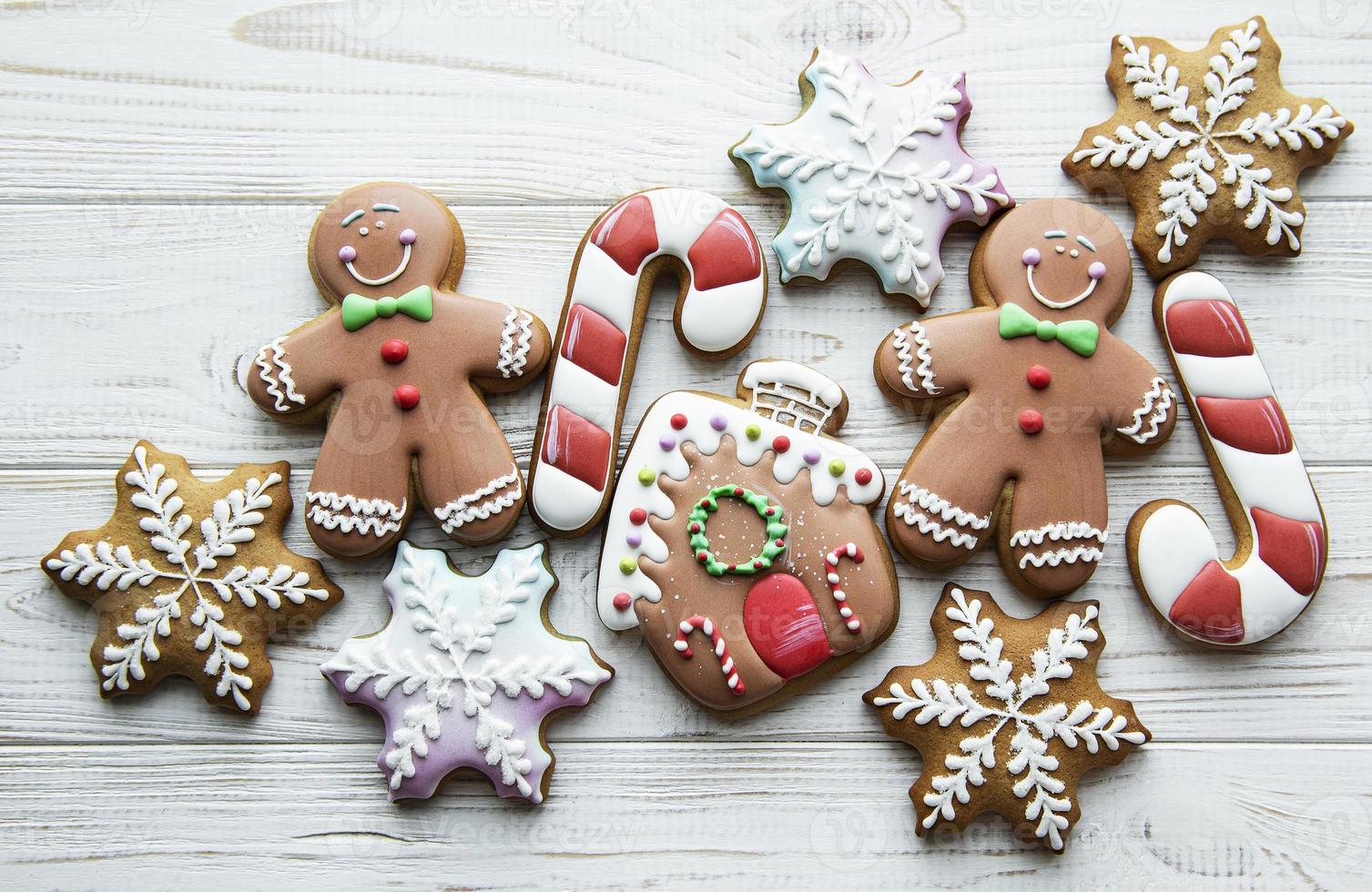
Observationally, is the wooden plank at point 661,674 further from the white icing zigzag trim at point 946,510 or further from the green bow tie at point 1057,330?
the green bow tie at point 1057,330

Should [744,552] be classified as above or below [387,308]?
below

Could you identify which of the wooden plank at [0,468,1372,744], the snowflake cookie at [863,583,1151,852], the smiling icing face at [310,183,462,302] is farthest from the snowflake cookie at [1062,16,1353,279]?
the smiling icing face at [310,183,462,302]

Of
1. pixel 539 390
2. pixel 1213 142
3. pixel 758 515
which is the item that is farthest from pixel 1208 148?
pixel 539 390

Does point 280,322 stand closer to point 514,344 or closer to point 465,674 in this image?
point 514,344

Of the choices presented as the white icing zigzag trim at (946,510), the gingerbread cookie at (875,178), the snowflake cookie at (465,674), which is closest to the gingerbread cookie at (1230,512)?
the white icing zigzag trim at (946,510)

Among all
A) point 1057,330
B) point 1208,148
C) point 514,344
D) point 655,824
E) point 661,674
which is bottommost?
point 655,824

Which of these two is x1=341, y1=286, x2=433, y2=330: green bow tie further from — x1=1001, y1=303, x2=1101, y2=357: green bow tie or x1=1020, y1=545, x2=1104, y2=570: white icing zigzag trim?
x1=1020, y1=545, x2=1104, y2=570: white icing zigzag trim
